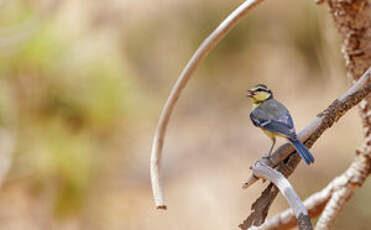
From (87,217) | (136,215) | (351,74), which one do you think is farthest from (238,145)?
(351,74)

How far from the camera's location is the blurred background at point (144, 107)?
150 centimetres

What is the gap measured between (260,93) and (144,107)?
116cm

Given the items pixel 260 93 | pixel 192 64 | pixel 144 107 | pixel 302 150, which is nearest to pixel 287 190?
pixel 302 150

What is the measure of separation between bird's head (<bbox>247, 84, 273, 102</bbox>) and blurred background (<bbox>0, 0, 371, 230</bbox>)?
12.3 inches

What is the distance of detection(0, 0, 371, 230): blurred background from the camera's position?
1501 mm

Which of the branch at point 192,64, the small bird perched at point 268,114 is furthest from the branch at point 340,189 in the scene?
the branch at point 192,64

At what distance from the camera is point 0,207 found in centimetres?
187

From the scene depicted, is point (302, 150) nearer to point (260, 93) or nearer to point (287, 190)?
point (287, 190)

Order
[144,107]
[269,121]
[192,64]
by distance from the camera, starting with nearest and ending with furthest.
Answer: [192,64] → [269,121] → [144,107]

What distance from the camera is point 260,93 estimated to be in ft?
2.33

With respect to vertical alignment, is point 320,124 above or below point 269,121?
below

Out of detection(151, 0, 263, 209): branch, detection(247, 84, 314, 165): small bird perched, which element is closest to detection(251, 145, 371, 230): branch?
detection(247, 84, 314, 165): small bird perched

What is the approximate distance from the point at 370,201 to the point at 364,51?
1063 millimetres

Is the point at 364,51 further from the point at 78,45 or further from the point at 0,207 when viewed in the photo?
the point at 0,207
